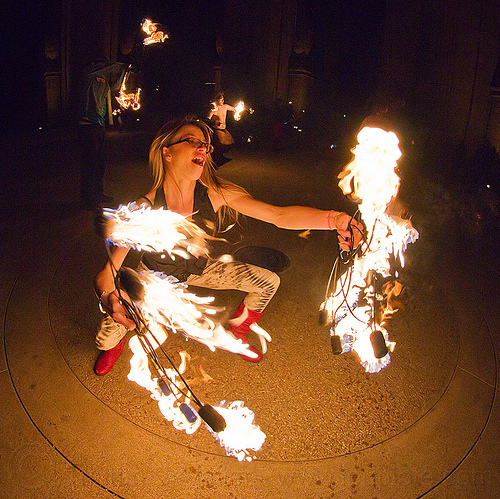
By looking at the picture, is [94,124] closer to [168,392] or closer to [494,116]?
[168,392]

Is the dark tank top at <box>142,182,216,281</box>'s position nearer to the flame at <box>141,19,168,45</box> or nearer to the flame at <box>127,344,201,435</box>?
the flame at <box>127,344,201,435</box>

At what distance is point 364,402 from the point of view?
129 inches

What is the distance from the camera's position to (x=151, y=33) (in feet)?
24.0

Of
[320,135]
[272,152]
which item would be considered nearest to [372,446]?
[272,152]

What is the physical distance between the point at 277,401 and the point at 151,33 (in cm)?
660

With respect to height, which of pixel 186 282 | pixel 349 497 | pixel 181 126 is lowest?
pixel 349 497

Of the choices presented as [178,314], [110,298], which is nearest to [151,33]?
[178,314]

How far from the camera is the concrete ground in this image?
2.61m

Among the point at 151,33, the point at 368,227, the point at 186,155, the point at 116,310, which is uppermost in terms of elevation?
the point at 151,33

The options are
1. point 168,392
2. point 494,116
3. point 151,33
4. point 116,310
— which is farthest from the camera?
point 494,116

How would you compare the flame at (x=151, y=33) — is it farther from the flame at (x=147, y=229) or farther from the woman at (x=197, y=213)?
the flame at (x=147, y=229)

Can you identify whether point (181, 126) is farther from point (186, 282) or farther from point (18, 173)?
point (18, 173)

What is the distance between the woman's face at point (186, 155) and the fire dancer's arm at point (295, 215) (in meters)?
0.38

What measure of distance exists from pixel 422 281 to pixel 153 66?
1998cm
